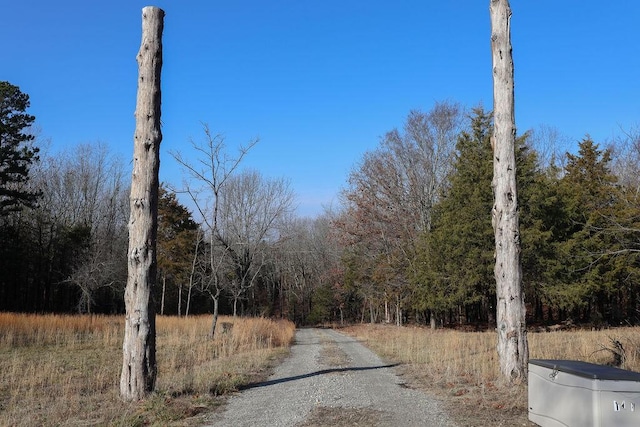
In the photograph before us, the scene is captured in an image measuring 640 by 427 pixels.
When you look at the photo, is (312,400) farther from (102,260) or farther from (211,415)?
(102,260)

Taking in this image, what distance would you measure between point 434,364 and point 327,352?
17.2ft

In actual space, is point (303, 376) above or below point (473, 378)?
below

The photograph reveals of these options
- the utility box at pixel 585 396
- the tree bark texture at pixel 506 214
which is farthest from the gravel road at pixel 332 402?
the tree bark texture at pixel 506 214

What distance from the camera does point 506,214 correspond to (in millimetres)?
8227

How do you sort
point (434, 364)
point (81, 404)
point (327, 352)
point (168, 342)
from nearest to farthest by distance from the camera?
point (81, 404) → point (434, 364) → point (327, 352) → point (168, 342)

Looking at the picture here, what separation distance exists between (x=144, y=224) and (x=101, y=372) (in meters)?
4.66

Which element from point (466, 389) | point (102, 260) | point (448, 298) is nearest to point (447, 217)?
point (448, 298)

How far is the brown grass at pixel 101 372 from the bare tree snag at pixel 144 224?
452 mm

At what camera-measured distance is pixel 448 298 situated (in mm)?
27484

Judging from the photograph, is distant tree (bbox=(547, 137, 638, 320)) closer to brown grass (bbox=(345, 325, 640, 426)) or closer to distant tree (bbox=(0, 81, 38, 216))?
brown grass (bbox=(345, 325, 640, 426))

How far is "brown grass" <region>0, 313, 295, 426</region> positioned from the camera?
6430 mm

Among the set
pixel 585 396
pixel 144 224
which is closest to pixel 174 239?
pixel 144 224

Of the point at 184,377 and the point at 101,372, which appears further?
the point at 101,372

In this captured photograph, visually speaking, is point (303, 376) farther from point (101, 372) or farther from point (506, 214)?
point (506, 214)
